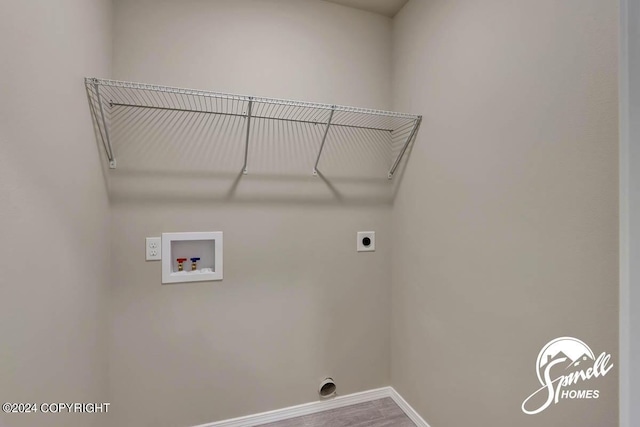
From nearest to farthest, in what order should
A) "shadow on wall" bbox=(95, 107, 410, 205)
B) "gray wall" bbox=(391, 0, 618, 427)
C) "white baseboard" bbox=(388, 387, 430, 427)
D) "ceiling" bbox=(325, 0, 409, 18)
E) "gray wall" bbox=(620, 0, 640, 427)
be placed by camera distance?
"gray wall" bbox=(620, 0, 640, 427), "gray wall" bbox=(391, 0, 618, 427), "shadow on wall" bbox=(95, 107, 410, 205), "white baseboard" bbox=(388, 387, 430, 427), "ceiling" bbox=(325, 0, 409, 18)

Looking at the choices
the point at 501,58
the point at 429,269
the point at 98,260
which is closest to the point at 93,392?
the point at 98,260

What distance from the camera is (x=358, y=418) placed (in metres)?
1.73

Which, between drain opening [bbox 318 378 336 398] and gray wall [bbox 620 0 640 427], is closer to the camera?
gray wall [bbox 620 0 640 427]

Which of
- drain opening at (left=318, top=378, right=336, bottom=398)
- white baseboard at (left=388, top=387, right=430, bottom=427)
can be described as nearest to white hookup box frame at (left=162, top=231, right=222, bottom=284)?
drain opening at (left=318, top=378, right=336, bottom=398)

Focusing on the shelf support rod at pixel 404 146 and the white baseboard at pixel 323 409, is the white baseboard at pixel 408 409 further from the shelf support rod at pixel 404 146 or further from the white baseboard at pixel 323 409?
the shelf support rod at pixel 404 146

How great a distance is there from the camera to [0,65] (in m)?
0.70

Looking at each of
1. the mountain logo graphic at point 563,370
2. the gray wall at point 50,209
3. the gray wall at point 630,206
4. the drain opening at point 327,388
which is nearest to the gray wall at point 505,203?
the mountain logo graphic at point 563,370

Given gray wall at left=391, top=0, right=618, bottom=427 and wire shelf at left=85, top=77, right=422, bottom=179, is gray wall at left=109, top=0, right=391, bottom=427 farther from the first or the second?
gray wall at left=391, top=0, right=618, bottom=427

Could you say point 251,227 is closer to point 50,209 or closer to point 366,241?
point 366,241

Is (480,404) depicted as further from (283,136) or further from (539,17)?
(283,136)

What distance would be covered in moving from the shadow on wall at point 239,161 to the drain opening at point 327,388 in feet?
3.80

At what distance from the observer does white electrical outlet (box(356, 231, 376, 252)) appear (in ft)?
6.12

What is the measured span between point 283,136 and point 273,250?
70 centimetres

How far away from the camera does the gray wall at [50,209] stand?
2.46 feet
